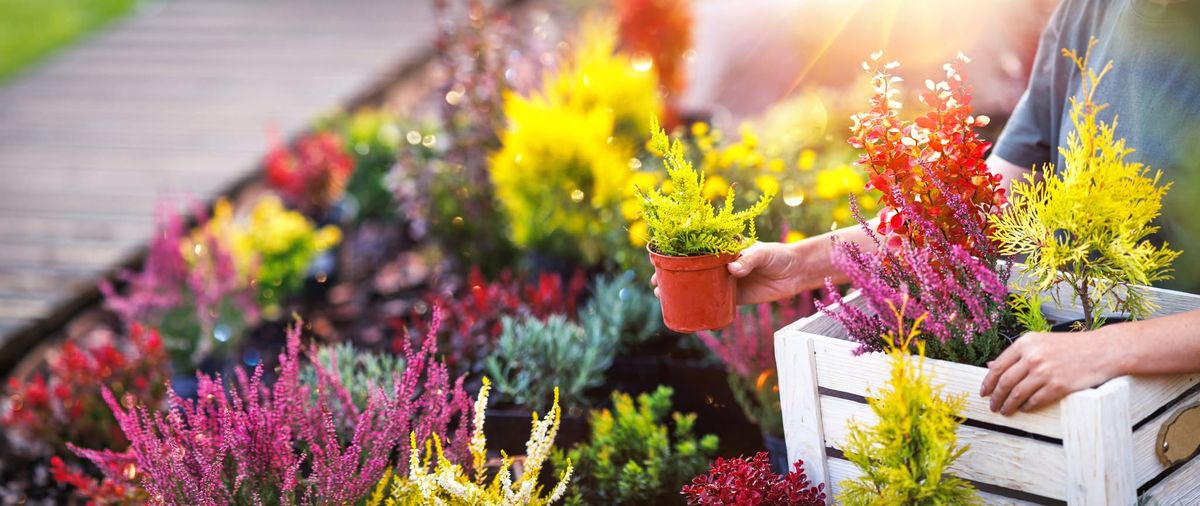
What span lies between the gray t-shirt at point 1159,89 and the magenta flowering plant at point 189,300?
2821mm

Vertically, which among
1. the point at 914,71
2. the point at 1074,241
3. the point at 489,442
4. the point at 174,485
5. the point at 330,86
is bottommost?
the point at 489,442

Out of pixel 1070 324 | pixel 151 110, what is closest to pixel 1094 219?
pixel 1070 324

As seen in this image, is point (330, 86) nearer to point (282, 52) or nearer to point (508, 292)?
point (282, 52)

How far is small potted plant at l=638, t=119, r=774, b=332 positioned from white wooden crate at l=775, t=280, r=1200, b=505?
0.55ft

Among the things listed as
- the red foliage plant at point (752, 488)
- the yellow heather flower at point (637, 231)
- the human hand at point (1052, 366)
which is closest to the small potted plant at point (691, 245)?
the red foliage plant at point (752, 488)

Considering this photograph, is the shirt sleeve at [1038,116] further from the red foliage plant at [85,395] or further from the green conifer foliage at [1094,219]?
the red foliage plant at [85,395]

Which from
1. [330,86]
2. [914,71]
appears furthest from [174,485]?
[330,86]

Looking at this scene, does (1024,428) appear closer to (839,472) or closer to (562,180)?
(839,472)

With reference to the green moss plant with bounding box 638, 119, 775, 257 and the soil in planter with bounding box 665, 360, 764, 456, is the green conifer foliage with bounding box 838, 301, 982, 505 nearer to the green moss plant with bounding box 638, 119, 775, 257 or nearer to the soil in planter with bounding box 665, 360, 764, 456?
the green moss plant with bounding box 638, 119, 775, 257

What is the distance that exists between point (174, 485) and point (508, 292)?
4.93 ft

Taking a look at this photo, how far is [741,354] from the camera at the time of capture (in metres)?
2.77

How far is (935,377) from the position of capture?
1.75 meters

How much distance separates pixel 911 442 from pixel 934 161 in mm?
517

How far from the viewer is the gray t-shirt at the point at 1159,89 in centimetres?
203
